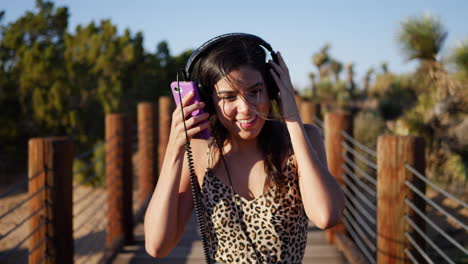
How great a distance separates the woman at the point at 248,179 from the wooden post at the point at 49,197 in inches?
33.1

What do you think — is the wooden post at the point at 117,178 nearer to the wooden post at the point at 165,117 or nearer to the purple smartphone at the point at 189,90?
the wooden post at the point at 165,117

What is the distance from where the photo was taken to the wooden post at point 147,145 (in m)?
5.06

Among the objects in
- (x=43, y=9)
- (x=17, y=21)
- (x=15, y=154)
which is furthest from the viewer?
(x=43, y=9)

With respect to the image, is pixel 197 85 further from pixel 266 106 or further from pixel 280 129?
pixel 280 129

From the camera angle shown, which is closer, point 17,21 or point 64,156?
point 64,156

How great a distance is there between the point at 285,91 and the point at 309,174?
0.29m

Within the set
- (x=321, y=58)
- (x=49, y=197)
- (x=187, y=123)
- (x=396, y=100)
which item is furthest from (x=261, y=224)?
(x=321, y=58)

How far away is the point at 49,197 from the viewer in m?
2.22

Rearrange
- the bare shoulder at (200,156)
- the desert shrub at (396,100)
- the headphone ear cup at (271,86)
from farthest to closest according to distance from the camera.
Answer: the desert shrub at (396,100) → the bare shoulder at (200,156) → the headphone ear cup at (271,86)


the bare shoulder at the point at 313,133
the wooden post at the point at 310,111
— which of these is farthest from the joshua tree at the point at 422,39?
the bare shoulder at the point at 313,133

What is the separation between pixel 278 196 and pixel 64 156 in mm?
1192

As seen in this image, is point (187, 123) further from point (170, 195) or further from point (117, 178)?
point (117, 178)

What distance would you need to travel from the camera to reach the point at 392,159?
220cm

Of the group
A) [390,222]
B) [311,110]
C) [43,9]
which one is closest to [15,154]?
[43,9]
